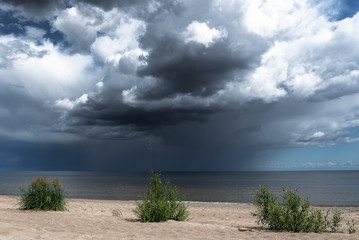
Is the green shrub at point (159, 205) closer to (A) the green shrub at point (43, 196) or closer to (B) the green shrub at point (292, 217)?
(B) the green shrub at point (292, 217)

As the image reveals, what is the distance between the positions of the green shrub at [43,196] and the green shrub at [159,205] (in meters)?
5.40

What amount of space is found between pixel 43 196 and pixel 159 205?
273 inches

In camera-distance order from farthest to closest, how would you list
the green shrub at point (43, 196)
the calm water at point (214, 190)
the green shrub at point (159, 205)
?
the calm water at point (214, 190) < the green shrub at point (43, 196) < the green shrub at point (159, 205)

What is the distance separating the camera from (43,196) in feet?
52.7

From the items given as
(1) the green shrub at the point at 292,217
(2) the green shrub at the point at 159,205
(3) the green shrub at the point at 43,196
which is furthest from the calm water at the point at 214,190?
(1) the green shrub at the point at 292,217

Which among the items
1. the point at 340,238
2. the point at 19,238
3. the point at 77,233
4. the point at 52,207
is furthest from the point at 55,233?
the point at 340,238

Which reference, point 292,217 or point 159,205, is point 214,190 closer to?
point 159,205

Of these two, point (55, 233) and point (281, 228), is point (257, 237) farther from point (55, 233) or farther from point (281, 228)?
point (55, 233)

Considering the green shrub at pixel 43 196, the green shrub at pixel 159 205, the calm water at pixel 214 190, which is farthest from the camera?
the calm water at pixel 214 190

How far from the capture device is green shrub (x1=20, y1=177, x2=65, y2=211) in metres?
15.9

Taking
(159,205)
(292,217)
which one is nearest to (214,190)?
(159,205)

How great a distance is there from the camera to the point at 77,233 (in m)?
9.46

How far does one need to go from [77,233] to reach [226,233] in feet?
15.7

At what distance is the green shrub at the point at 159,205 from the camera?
1296 centimetres
